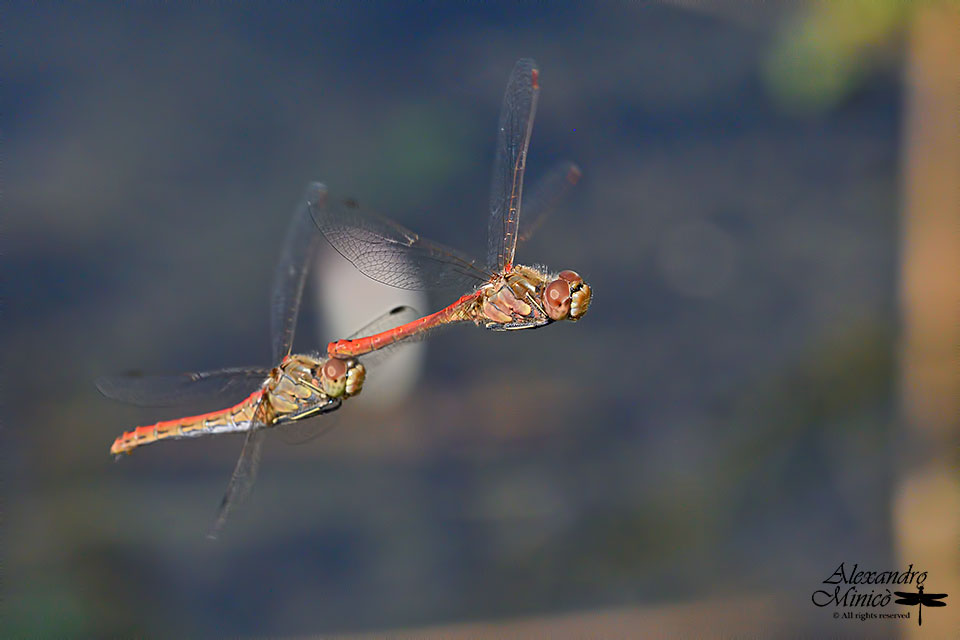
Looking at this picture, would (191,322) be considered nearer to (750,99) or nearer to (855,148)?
(750,99)

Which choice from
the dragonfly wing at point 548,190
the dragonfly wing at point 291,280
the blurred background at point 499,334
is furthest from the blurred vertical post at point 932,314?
the dragonfly wing at point 291,280

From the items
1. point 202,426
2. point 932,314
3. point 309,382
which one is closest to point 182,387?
point 202,426

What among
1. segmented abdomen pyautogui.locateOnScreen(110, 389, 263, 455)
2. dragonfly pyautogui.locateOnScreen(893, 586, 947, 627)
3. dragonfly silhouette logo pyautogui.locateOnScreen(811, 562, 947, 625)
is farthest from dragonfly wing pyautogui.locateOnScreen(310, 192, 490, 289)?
dragonfly pyautogui.locateOnScreen(893, 586, 947, 627)

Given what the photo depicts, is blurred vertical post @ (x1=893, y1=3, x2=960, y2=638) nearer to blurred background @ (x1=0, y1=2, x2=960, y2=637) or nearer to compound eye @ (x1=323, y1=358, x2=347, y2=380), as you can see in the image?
blurred background @ (x1=0, y1=2, x2=960, y2=637)

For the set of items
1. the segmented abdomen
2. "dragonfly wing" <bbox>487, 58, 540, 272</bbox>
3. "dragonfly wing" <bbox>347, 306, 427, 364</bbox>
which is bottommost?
the segmented abdomen

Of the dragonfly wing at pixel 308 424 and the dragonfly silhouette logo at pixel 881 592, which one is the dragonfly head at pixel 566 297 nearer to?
the dragonfly wing at pixel 308 424

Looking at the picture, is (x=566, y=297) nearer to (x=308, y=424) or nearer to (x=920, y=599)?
(x=308, y=424)
